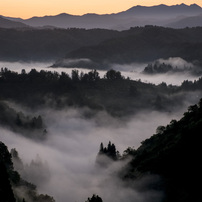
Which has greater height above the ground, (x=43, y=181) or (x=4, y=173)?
(x=4, y=173)

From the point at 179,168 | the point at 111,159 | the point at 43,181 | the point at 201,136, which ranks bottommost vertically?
the point at 43,181

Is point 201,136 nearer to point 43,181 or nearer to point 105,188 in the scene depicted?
point 105,188

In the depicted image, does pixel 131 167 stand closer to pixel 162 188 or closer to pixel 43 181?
pixel 162 188

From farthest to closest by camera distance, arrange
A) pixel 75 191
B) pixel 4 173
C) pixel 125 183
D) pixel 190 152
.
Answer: pixel 75 191 → pixel 125 183 → pixel 190 152 → pixel 4 173

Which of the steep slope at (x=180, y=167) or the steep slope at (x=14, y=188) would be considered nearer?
the steep slope at (x=14, y=188)

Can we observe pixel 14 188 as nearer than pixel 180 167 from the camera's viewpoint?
No

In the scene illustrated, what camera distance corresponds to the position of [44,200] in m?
120

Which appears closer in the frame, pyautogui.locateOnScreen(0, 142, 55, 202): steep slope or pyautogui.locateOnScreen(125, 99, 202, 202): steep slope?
pyautogui.locateOnScreen(0, 142, 55, 202): steep slope

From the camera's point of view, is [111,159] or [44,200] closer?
[44,200]

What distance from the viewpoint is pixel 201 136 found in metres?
95.8

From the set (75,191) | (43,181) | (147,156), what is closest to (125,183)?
(147,156)

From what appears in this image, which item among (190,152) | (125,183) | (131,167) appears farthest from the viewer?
(131,167)

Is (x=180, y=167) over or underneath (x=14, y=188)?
over

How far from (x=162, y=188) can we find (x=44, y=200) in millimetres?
40295
